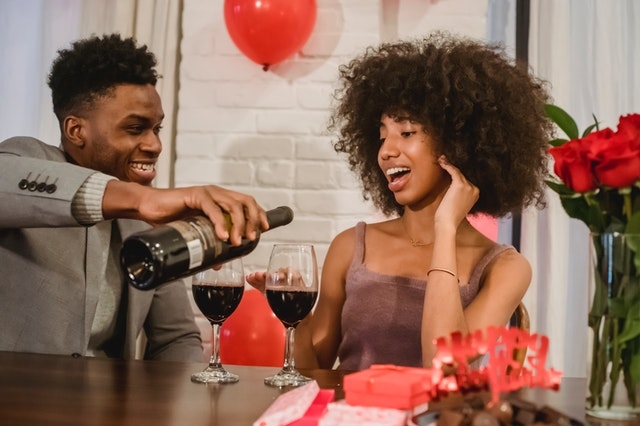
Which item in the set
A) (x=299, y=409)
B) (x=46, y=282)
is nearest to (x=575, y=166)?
(x=299, y=409)

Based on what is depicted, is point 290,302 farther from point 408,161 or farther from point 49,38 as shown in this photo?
point 49,38

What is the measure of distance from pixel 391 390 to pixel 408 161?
0.96 m

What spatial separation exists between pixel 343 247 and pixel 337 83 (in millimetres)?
827

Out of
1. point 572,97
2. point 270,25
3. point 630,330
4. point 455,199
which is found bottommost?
point 630,330

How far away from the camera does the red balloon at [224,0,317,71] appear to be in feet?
7.62

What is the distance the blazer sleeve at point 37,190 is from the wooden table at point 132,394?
0.82 feet

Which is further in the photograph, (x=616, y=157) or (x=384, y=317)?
(x=384, y=317)

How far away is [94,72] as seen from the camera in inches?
80.9

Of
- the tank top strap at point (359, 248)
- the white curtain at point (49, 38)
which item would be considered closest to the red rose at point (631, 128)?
the tank top strap at point (359, 248)

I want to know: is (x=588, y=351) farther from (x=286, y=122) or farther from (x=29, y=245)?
(x=286, y=122)

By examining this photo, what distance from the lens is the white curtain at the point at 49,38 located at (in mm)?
2721

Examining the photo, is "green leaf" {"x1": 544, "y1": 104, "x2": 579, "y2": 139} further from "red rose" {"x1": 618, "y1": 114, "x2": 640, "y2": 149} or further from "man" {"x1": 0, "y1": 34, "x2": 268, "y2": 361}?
"man" {"x1": 0, "y1": 34, "x2": 268, "y2": 361}

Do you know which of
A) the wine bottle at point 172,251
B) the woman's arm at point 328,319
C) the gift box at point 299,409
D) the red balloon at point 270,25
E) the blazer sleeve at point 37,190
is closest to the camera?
the gift box at point 299,409

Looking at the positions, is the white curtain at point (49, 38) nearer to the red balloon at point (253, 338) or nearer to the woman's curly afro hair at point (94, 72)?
the woman's curly afro hair at point (94, 72)
